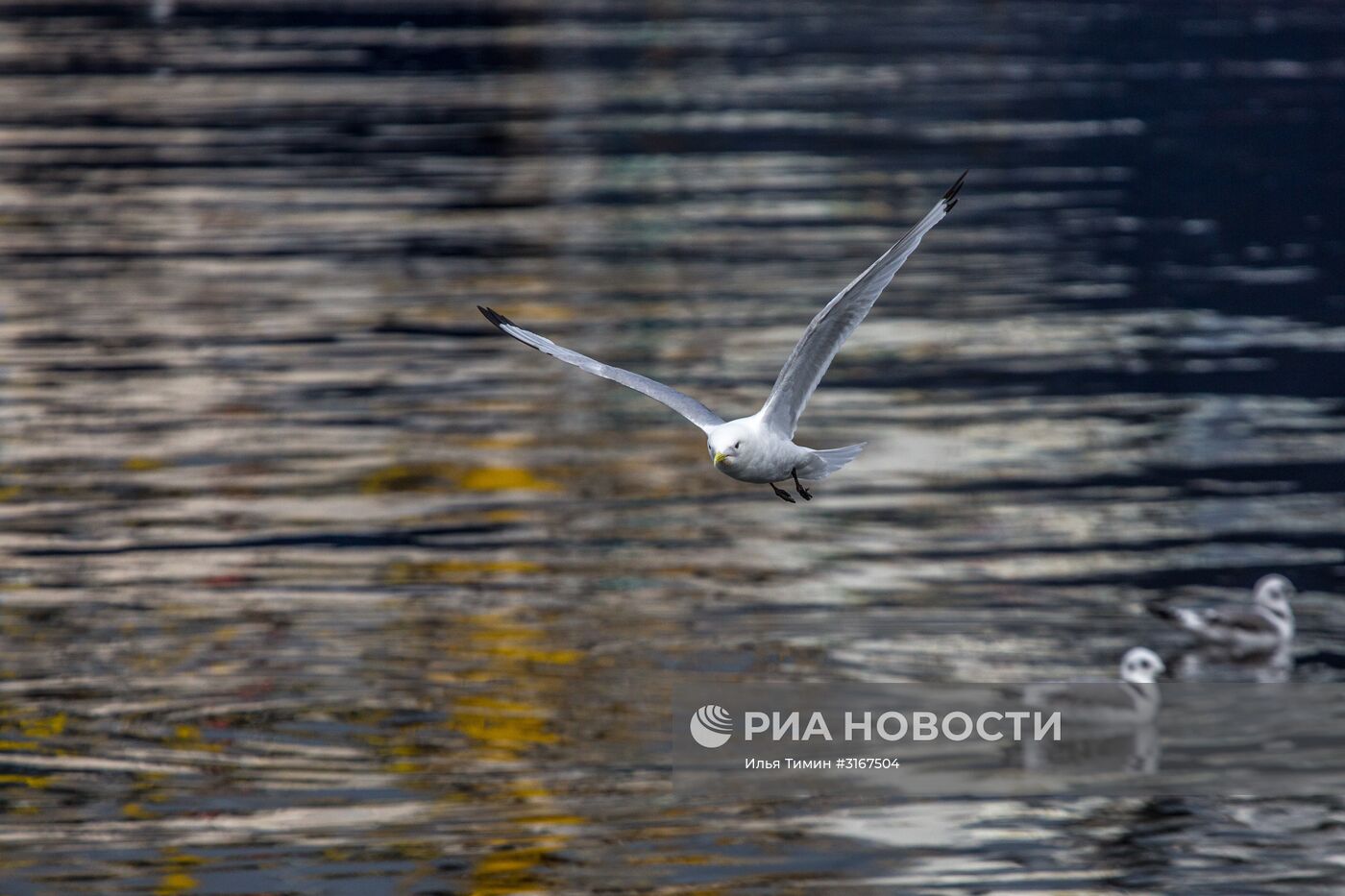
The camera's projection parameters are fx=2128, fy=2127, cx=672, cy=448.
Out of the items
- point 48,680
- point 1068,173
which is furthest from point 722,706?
point 1068,173

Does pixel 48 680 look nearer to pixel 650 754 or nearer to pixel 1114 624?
pixel 650 754

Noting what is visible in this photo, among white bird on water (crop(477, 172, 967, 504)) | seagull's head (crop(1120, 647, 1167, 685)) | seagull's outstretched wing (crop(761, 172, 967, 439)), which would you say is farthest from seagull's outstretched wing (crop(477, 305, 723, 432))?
seagull's head (crop(1120, 647, 1167, 685))

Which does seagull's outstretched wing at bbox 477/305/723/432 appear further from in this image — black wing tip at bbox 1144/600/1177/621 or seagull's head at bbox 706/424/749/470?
black wing tip at bbox 1144/600/1177/621

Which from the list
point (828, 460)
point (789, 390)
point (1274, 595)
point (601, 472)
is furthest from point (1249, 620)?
point (789, 390)

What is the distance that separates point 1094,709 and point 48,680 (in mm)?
8735

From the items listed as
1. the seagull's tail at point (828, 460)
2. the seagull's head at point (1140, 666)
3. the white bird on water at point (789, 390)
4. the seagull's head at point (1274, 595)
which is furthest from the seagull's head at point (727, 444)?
the seagull's head at point (1274, 595)

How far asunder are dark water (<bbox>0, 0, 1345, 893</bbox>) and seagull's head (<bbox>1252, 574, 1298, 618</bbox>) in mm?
462

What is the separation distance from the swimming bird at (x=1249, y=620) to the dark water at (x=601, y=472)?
0.35 metres

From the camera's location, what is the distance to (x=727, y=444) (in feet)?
34.7

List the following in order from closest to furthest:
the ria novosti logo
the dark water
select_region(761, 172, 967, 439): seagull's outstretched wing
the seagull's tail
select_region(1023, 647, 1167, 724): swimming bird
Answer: select_region(761, 172, 967, 439): seagull's outstretched wing → the seagull's tail → the dark water → the ria novosti logo → select_region(1023, 647, 1167, 724): swimming bird

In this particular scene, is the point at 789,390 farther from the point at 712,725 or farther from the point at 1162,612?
the point at 1162,612

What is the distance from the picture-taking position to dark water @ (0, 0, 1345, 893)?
607 inches

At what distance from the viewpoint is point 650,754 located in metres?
16.2

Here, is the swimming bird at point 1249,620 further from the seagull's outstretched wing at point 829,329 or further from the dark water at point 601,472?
the seagull's outstretched wing at point 829,329
